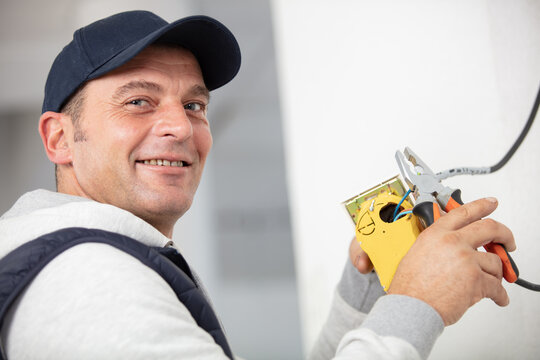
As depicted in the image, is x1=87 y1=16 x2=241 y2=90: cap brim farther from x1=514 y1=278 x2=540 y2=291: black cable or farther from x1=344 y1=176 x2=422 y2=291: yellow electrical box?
x1=514 y1=278 x2=540 y2=291: black cable

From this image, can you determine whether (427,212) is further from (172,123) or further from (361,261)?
(172,123)

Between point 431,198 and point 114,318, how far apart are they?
1.46 ft

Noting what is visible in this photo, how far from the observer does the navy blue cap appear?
0.76 meters

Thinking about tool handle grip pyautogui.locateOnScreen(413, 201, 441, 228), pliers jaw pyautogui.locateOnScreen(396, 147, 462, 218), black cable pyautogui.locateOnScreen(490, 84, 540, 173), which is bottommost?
tool handle grip pyautogui.locateOnScreen(413, 201, 441, 228)

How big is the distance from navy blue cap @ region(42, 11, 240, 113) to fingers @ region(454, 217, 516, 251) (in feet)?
1.74

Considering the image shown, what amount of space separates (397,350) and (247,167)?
1549 millimetres

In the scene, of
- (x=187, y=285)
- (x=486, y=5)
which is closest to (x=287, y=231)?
(x=486, y=5)

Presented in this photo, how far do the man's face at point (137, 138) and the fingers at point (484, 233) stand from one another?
1.54 ft

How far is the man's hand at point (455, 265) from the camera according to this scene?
1.79 feet

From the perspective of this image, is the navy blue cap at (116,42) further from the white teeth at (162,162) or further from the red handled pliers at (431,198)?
the red handled pliers at (431,198)

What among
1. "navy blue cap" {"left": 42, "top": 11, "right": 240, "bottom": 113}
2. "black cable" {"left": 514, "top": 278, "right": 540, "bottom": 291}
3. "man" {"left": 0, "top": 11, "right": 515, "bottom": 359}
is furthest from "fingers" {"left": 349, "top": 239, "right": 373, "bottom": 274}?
"navy blue cap" {"left": 42, "top": 11, "right": 240, "bottom": 113}

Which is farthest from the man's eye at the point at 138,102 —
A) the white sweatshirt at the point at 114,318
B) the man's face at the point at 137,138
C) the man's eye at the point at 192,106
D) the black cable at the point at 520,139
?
the black cable at the point at 520,139

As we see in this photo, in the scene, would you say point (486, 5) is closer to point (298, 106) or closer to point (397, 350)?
point (298, 106)

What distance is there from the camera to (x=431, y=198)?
0.66 metres
